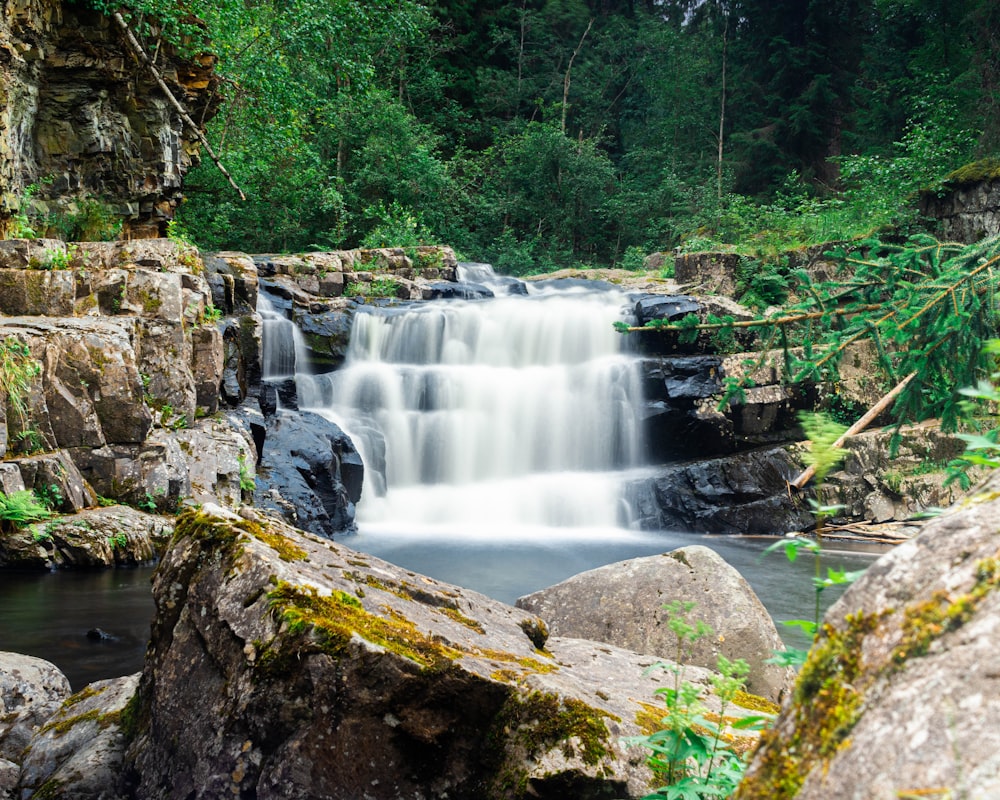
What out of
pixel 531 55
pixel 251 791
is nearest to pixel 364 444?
pixel 251 791

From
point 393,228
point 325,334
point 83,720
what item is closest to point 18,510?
point 83,720

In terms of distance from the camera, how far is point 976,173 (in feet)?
54.8

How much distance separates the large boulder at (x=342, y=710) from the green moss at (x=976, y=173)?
683 inches

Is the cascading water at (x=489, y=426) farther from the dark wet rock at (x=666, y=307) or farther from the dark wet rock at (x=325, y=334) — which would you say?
the dark wet rock at (x=666, y=307)

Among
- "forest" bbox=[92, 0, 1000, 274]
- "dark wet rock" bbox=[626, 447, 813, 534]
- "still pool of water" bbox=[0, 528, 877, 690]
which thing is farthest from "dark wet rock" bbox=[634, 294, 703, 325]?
"forest" bbox=[92, 0, 1000, 274]

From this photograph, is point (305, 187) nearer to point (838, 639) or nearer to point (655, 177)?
point (655, 177)

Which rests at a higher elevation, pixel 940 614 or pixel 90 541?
pixel 940 614

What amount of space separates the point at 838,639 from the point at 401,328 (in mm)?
14782

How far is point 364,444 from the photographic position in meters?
13.5

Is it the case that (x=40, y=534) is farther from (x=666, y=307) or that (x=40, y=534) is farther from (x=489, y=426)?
(x=666, y=307)

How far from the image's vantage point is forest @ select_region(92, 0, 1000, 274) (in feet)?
64.6

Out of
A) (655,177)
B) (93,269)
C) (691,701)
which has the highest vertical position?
(655,177)

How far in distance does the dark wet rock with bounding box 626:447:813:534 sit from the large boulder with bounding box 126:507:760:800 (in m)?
10.9

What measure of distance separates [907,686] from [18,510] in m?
8.77
